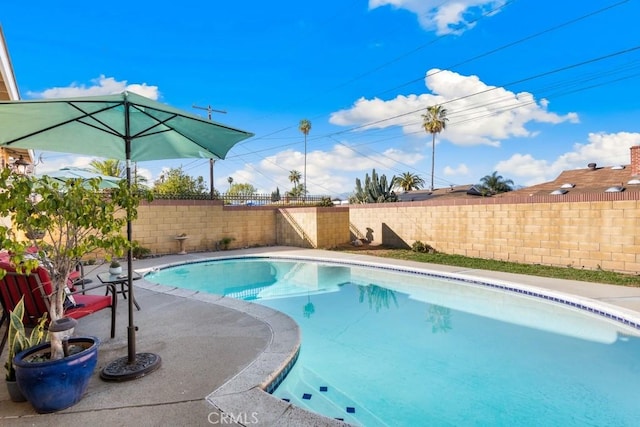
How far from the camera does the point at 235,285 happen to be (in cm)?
913

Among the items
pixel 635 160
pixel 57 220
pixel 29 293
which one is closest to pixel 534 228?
pixel 635 160

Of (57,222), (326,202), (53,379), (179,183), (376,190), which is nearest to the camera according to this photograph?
(53,379)

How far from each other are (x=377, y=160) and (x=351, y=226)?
56.5 feet

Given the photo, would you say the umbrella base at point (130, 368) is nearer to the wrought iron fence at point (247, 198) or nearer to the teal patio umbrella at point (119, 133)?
the teal patio umbrella at point (119, 133)

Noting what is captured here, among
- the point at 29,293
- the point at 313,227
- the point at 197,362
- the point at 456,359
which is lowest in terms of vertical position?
the point at 456,359

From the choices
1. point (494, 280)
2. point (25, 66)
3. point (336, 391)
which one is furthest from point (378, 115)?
point (336, 391)

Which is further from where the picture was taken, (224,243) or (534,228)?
(224,243)

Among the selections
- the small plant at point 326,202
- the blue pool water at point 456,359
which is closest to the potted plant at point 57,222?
the blue pool water at point 456,359

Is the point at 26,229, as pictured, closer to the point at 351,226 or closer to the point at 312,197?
the point at 351,226

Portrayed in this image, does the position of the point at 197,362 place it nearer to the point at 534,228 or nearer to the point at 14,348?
the point at 14,348

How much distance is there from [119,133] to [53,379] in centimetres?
236

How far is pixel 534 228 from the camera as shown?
970 centimetres

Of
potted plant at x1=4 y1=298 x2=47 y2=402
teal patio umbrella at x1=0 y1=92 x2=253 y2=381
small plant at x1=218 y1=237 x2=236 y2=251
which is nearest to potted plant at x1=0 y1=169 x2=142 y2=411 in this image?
potted plant at x1=4 y1=298 x2=47 y2=402

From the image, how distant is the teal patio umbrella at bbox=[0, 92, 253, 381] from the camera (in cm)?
303
